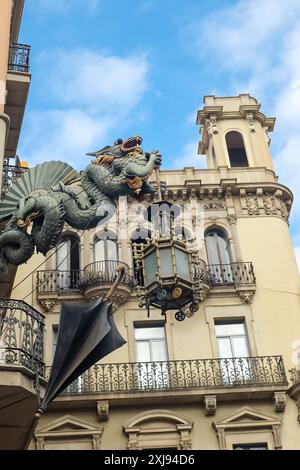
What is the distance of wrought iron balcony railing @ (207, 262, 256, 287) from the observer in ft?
72.1

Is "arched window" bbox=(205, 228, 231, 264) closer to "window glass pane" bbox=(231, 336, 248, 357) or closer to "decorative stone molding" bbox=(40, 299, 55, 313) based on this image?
"window glass pane" bbox=(231, 336, 248, 357)

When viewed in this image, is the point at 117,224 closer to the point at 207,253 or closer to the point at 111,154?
the point at 207,253

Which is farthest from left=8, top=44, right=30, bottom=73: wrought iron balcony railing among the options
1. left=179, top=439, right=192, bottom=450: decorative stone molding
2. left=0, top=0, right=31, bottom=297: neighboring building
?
left=179, top=439, right=192, bottom=450: decorative stone molding

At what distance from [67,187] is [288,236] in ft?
45.2

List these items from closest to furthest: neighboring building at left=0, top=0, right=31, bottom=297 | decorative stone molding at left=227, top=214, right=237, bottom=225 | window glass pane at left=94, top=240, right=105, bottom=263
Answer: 1. neighboring building at left=0, top=0, right=31, bottom=297
2. window glass pane at left=94, top=240, right=105, bottom=263
3. decorative stone molding at left=227, top=214, right=237, bottom=225

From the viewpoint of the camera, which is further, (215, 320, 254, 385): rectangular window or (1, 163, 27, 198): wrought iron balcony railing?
(215, 320, 254, 385): rectangular window

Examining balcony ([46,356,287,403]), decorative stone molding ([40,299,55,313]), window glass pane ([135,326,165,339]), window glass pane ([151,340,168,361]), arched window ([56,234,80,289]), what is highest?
arched window ([56,234,80,289])

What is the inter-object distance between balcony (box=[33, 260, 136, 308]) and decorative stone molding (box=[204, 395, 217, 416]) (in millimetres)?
4061

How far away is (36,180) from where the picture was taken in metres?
11.6

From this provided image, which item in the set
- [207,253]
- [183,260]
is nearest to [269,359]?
[207,253]

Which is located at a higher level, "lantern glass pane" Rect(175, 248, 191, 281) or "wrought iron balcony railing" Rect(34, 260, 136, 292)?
"wrought iron balcony railing" Rect(34, 260, 136, 292)

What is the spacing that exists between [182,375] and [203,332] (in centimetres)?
167

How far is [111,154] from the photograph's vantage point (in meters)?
11.6

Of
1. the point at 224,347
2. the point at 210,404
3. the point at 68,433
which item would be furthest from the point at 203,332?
the point at 68,433
